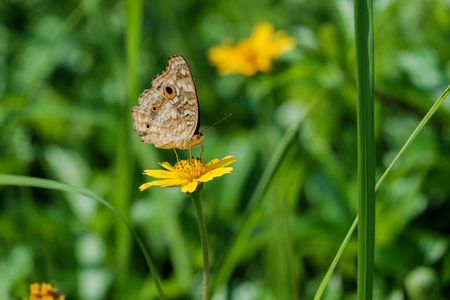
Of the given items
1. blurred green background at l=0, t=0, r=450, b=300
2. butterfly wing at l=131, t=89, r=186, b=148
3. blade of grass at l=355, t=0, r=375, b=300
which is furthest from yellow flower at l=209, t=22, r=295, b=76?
blade of grass at l=355, t=0, r=375, b=300

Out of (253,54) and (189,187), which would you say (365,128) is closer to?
(189,187)

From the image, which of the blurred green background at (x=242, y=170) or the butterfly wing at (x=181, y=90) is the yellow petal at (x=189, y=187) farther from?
the blurred green background at (x=242, y=170)

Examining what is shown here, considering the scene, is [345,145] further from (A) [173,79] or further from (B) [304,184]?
(A) [173,79]

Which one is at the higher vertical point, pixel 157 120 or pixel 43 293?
pixel 157 120

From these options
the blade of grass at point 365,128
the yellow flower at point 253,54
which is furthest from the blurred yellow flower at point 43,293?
the yellow flower at point 253,54

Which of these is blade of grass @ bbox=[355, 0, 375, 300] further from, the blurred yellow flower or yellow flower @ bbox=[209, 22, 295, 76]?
yellow flower @ bbox=[209, 22, 295, 76]

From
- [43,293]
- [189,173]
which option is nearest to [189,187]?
[189,173]

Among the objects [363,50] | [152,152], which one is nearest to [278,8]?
[152,152]
